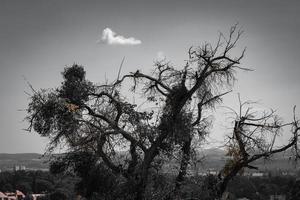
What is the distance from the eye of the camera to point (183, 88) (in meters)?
14.8

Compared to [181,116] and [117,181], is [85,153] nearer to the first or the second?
[117,181]

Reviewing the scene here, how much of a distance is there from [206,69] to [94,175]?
16.7 ft

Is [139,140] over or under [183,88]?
under

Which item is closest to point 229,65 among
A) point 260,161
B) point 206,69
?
point 206,69

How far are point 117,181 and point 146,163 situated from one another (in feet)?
4.51

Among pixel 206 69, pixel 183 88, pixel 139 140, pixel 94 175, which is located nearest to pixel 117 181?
pixel 94 175

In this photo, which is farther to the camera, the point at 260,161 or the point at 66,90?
the point at 260,161

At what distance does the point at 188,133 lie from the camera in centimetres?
1441

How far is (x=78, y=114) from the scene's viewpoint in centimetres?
1400

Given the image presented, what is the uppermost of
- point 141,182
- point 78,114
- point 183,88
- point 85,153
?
point 183,88

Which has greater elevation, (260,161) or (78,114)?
(78,114)

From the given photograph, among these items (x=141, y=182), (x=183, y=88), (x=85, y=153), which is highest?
(x=183, y=88)

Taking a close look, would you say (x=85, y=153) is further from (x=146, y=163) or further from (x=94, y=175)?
(x=146, y=163)

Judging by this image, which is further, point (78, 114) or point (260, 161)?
point (260, 161)
